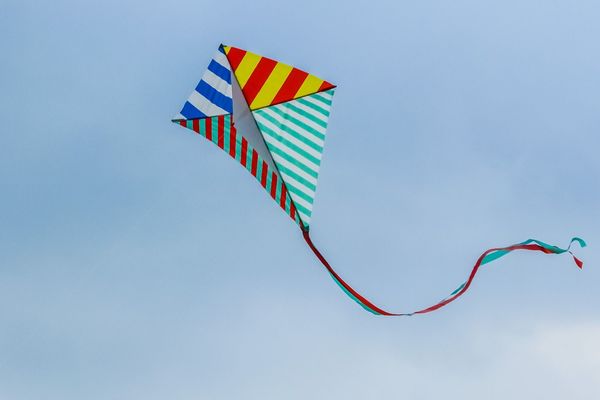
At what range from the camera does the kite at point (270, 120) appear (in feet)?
44.4

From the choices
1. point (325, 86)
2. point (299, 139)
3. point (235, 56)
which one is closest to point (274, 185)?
point (299, 139)

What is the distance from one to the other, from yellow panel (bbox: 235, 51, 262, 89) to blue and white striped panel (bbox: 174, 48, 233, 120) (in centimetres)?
28

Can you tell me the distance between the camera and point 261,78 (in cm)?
1444

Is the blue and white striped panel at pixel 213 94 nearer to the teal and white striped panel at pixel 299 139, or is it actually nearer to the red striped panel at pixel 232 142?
the red striped panel at pixel 232 142

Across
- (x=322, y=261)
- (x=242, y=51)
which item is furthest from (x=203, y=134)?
(x=322, y=261)

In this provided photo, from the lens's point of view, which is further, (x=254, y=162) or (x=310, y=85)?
(x=310, y=85)

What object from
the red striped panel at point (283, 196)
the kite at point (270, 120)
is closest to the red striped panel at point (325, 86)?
the kite at point (270, 120)

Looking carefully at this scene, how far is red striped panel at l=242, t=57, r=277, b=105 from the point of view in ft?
47.0

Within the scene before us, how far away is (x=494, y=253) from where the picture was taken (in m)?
12.8

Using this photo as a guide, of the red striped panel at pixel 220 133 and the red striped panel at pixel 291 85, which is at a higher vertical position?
the red striped panel at pixel 291 85

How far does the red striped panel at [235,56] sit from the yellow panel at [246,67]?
61 millimetres

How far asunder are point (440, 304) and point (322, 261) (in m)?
2.00

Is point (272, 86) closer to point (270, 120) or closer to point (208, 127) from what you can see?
point (270, 120)

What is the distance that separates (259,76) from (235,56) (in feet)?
2.00
